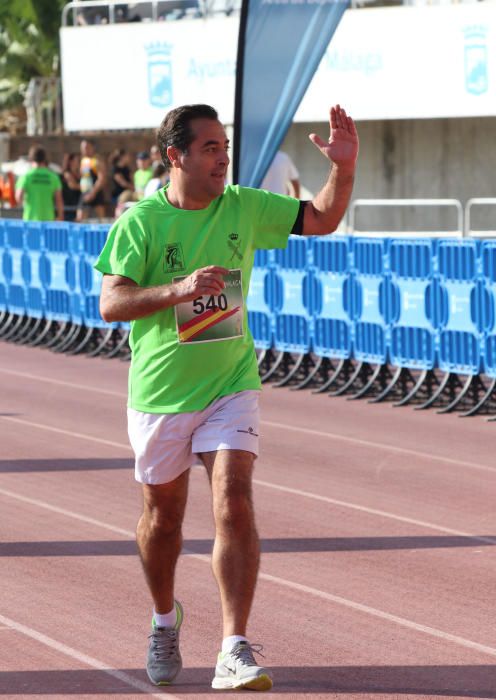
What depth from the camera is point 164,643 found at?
6074 millimetres

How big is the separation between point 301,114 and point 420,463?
16184mm

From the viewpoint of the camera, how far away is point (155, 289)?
577 centimetres

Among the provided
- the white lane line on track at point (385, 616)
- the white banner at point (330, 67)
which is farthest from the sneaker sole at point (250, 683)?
the white banner at point (330, 67)

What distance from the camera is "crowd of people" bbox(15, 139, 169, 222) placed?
2319 centimetres

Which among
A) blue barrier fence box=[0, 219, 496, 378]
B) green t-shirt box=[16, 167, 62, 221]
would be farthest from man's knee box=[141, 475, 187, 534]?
green t-shirt box=[16, 167, 62, 221]

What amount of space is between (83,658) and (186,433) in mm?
1130

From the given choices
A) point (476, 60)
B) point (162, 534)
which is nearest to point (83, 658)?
point (162, 534)

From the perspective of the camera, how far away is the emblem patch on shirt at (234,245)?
598 centimetres

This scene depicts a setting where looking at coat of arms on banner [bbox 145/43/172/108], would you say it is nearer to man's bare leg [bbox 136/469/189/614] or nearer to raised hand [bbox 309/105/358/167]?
raised hand [bbox 309/105/358/167]

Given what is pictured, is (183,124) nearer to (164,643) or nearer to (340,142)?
(340,142)

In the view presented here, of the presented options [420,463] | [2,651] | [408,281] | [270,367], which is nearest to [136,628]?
[2,651]

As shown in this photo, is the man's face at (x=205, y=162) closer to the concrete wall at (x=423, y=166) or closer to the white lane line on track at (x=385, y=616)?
the white lane line on track at (x=385, y=616)

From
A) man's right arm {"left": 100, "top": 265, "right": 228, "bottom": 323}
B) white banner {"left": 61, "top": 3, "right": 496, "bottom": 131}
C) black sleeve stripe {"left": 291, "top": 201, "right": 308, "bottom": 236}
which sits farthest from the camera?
white banner {"left": 61, "top": 3, "right": 496, "bottom": 131}

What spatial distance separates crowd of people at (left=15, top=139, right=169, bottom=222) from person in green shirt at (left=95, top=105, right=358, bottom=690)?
13.3 meters
